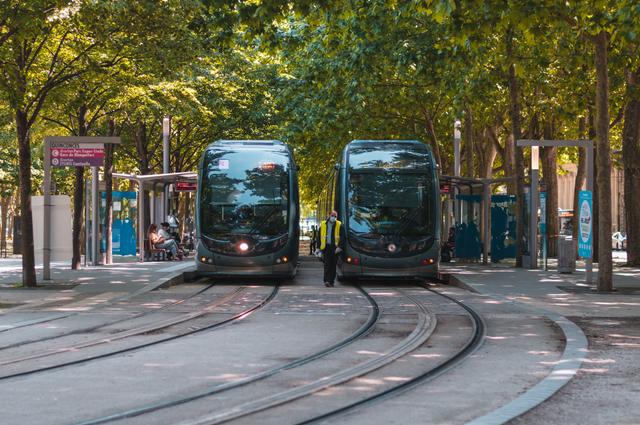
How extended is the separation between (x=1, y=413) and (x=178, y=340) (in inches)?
177

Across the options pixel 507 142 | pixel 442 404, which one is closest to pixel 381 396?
pixel 442 404

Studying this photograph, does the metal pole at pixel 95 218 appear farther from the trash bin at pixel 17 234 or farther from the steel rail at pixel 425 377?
the steel rail at pixel 425 377

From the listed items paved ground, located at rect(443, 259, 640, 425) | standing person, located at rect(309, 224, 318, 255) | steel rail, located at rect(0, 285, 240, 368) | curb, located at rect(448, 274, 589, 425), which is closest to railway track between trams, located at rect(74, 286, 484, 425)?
curb, located at rect(448, 274, 589, 425)

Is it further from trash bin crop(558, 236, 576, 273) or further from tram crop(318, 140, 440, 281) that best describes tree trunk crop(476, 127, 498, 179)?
tram crop(318, 140, 440, 281)

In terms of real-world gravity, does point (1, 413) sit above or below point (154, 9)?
below

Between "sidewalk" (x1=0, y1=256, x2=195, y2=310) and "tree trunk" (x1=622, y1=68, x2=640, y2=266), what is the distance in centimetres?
1205

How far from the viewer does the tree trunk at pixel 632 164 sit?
26.8 m

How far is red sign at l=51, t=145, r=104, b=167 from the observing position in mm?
21797

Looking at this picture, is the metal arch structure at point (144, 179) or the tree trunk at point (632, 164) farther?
the metal arch structure at point (144, 179)

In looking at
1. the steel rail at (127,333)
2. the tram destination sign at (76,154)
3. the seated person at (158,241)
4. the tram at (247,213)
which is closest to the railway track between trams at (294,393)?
the steel rail at (127,333)

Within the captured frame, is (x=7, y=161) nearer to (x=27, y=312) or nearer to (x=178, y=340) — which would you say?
(x=27, y=312)

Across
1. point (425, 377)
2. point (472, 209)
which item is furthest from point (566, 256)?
point (425, 377)

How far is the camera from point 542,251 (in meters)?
27.6

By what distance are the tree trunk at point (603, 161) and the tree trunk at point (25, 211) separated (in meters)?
10.9
